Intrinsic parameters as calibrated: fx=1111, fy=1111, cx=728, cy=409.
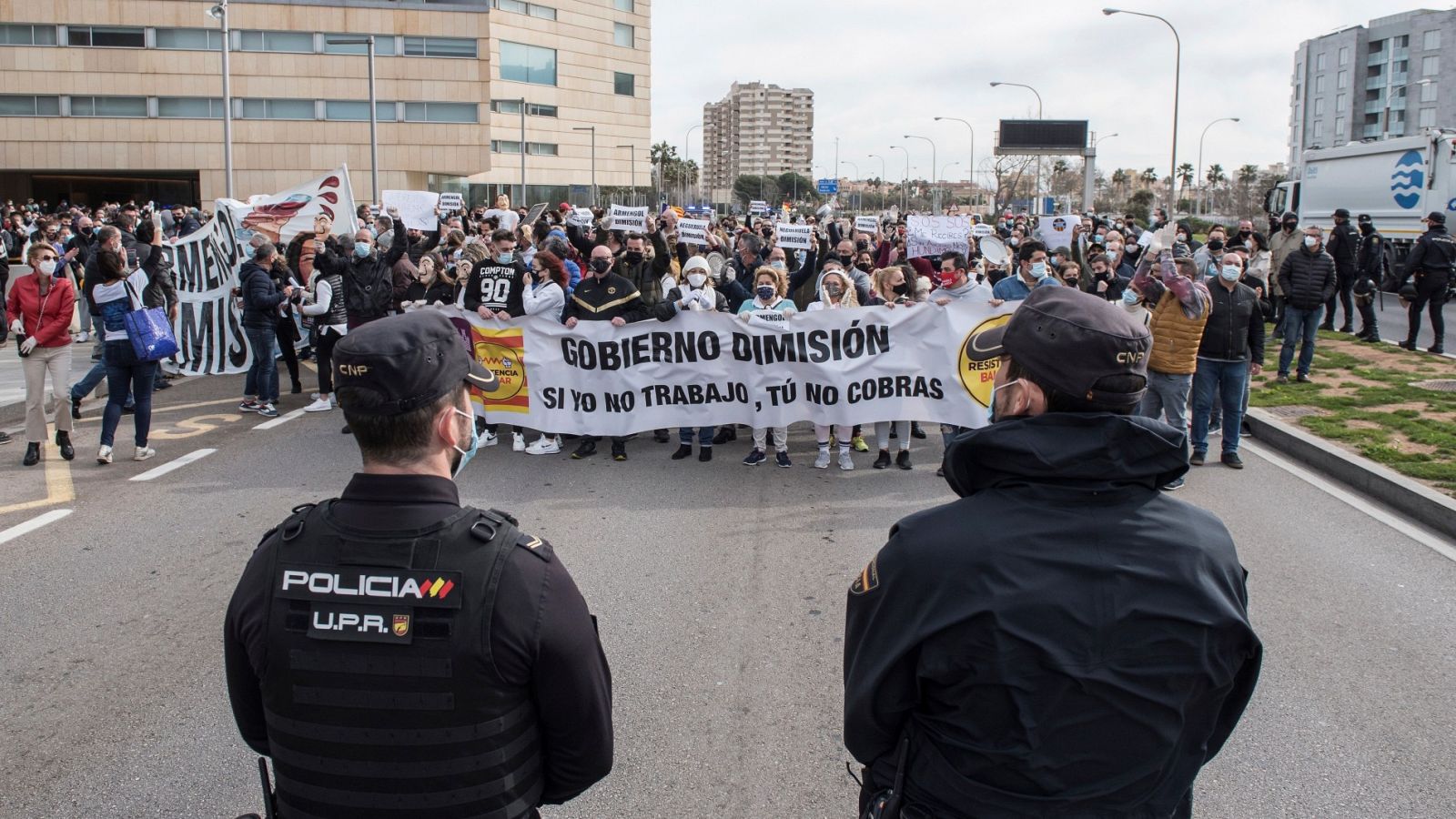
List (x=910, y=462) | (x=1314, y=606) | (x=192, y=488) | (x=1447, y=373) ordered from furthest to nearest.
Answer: (x=1447, y=373), (x=910, y=462), (x=192, y=488), (x=1314, y=606)

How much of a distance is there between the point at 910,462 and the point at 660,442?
8.48ft

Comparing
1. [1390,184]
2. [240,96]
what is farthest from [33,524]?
[240,96]

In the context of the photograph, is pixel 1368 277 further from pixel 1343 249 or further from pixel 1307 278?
pixel 1307 278

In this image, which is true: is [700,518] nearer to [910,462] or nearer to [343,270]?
[910,462]

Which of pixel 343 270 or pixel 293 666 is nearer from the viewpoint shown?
pixel 293 666

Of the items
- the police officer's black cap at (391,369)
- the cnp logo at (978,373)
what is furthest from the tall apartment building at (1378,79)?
the police officer's black cap at (391,369)

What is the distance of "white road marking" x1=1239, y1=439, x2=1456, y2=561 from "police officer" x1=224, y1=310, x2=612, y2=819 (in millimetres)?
7301

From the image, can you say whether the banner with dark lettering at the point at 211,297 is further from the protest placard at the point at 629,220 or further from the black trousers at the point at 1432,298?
the black trousers at the point at 1432,298

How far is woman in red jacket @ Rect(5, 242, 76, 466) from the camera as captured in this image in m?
9.84

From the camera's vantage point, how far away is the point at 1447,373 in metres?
14.2

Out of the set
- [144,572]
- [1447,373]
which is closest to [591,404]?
[144,572]

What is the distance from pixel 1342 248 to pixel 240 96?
5609 cm

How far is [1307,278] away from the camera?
44.3 ft

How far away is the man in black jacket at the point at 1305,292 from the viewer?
44.3ft
